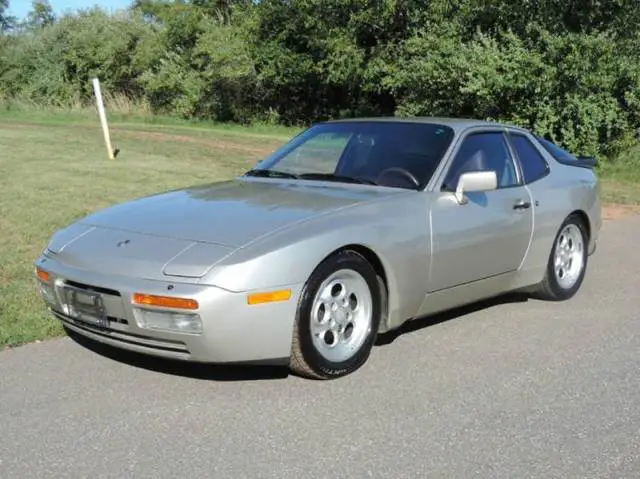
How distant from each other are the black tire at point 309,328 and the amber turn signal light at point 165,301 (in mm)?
580

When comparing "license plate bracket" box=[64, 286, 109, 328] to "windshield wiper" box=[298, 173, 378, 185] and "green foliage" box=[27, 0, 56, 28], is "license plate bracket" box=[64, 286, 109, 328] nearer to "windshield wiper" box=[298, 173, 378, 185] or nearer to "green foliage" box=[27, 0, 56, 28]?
"windshield wiper" box=[298, 173, 378, 185]

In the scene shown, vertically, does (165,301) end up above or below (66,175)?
above

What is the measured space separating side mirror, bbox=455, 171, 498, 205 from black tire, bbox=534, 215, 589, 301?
129 cm

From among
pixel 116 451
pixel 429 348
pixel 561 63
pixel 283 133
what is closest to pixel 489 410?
pixel 429 348

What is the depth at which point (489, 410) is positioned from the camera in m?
3.98

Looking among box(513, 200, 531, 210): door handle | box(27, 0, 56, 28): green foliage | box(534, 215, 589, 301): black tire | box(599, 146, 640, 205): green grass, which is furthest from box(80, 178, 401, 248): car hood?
box(27, 0, 56, 28): green foliage

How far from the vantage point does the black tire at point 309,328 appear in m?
4.16

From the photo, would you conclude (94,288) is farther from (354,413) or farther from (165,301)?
(354,413)

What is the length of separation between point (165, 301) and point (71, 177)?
900cm

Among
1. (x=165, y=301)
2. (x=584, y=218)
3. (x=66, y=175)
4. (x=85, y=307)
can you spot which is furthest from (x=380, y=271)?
(x=66, y=175)

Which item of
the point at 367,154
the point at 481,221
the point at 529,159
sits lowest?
the point at 481,221

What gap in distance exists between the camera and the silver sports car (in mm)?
3979

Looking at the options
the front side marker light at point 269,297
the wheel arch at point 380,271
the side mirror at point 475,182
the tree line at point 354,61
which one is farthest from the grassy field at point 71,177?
the side mirror at point 475,182

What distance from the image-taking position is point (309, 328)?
4.20 meters
